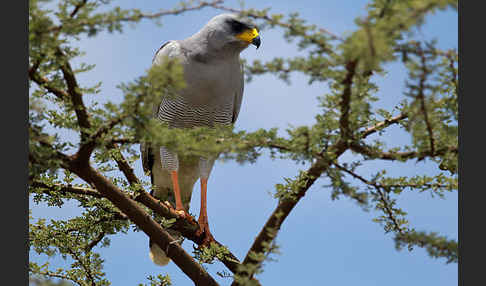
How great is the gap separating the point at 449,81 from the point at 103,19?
→ 1806 millimetres

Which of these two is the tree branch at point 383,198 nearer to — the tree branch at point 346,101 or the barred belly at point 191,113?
the tree branch at point 346,101

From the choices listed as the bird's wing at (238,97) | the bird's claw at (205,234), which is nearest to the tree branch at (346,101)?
the bird's claw at (205,234)

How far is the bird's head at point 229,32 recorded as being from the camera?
186 inches

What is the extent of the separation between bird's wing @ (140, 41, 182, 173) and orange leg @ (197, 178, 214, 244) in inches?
24.2

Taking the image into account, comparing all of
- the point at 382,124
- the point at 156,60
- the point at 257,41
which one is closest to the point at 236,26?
the point at 257,41

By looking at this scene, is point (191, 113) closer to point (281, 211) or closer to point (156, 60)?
point (156, 60)

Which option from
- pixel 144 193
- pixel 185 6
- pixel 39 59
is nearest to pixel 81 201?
pixel 144 193

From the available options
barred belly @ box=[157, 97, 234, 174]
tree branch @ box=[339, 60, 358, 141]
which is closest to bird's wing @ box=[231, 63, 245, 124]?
barred belly @ box=[157, 97, 234, 174]

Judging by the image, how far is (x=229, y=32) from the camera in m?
4.76

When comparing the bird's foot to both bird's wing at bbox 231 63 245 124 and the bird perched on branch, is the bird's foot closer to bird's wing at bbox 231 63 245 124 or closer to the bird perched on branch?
the bird perched on branch

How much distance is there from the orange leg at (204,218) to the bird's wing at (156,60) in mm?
615

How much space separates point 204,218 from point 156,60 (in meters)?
1.66

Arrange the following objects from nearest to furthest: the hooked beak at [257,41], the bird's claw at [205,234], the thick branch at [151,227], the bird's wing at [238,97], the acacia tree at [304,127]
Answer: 1. the acacia tree at [304,127]
2. the thick branch at [151,227]
3. the hooked beak at [257,41]
4. the bird's claw at [205,234]
5. the bird's wing at [238,97]

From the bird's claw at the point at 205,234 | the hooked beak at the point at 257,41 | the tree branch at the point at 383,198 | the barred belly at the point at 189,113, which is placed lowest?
the tree branch at the point at 383,198
